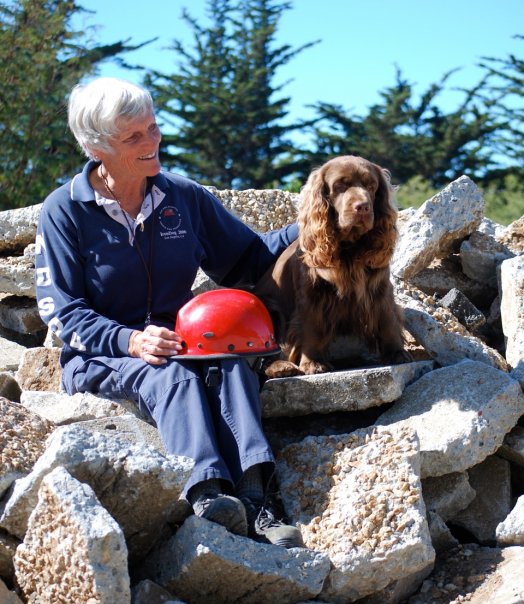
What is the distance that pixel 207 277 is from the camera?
A: 5.21 meters

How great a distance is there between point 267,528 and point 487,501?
4.05 ft

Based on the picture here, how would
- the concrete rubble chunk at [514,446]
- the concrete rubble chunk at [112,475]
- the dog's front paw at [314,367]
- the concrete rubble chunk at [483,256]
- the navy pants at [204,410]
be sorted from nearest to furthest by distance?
the concrete rubble chunk at [112,475], the navy pants at [204,410], the concrete rubble chunk at [514,446], the dog's front paw at [314,367], the concrete rubble chunk at [483,256]

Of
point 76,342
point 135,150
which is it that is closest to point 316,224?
point 135,150

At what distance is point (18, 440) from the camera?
3.39 m

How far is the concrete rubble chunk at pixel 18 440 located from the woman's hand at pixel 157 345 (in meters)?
0.46

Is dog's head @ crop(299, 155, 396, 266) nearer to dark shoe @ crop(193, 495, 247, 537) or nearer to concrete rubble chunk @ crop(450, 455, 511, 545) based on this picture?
concrete rubble chunk @ crop(450, 455, 511, 545)

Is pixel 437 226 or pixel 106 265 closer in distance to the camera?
pixel 106 265

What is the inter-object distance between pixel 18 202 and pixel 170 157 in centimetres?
963

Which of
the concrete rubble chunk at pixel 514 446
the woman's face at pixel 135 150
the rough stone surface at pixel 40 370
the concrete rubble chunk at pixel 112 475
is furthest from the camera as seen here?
the rough stone surface at pixel 40 370

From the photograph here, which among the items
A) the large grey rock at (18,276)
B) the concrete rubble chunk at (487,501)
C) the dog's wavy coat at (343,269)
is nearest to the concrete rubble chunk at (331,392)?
the dog's wavy coat at (343,269)

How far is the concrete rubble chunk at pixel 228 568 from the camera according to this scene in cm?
305

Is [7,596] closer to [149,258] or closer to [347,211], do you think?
[149,258]

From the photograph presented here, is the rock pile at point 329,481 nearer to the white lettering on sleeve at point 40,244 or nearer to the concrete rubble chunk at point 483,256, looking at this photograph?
the concrete rubble chunk at point 483,256

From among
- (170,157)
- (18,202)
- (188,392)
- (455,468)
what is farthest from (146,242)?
(170,157)
